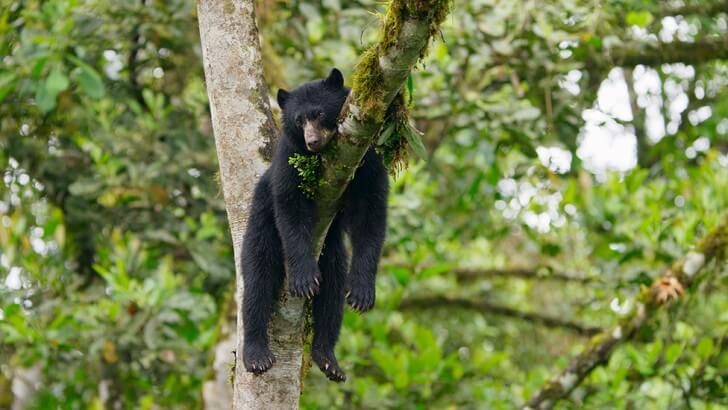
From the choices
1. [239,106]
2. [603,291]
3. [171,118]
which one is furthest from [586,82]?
[239,106]

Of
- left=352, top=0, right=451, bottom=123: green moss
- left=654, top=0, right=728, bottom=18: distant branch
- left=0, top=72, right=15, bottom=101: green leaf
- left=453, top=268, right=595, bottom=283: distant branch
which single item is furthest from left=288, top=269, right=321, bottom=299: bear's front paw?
left=654, top=0, right=728, bottom=18: distant branch

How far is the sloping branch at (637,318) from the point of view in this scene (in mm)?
6043

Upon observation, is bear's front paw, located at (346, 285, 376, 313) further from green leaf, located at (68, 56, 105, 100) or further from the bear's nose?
green leaf, located at (68, 56, 105, 100)

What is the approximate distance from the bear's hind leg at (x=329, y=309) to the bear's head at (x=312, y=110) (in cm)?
65

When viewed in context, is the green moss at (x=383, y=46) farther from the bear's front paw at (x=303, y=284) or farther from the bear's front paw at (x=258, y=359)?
the bear's front paw at (x=258, y=359)

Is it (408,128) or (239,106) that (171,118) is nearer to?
(239,106)

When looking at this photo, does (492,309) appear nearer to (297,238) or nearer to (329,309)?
(329,309)

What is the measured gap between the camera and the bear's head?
4.14 m

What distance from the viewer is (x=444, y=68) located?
6.87 m

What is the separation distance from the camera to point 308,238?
3896 millimetres

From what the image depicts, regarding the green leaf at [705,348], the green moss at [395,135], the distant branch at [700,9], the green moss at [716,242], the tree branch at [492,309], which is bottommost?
the tree branch at [492,309]

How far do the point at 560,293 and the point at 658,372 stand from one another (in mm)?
3563

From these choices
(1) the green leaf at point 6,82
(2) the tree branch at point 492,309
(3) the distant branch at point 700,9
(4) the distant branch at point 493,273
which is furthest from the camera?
(4) the distant branch at point 493,273

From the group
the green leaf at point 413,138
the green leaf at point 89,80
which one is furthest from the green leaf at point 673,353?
the green leaf at point 89,80
